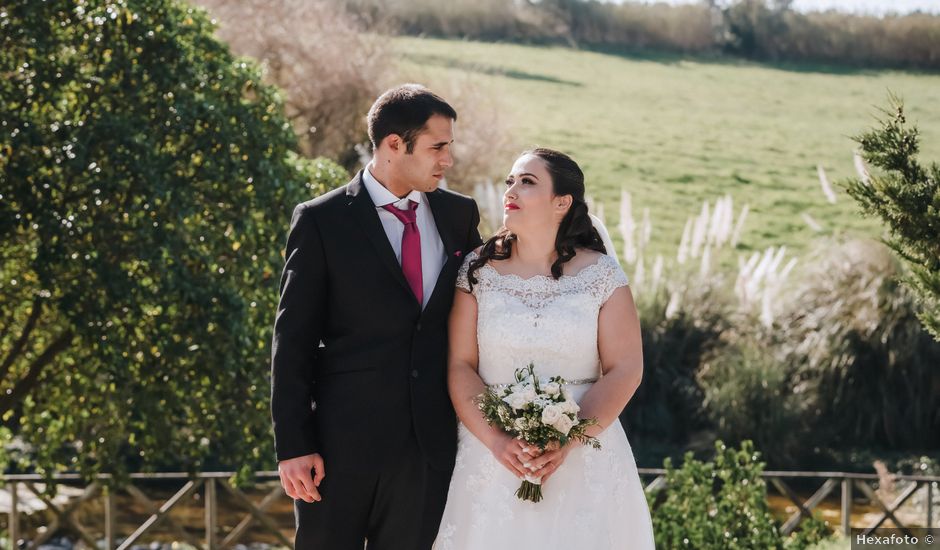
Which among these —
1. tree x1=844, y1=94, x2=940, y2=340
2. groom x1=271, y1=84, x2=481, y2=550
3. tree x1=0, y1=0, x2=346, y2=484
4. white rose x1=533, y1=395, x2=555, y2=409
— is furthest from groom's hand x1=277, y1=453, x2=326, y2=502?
tree x1=0, y1=0, x2=346, y2=484

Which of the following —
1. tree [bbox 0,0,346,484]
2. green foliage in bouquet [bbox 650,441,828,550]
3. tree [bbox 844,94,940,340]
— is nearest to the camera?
tree [bbox 844,94,940,340]

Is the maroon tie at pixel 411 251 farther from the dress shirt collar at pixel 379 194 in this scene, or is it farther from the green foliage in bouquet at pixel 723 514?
the green foliage in bouquet at pixel 723 514

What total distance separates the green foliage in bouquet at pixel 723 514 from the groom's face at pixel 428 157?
2.44 m

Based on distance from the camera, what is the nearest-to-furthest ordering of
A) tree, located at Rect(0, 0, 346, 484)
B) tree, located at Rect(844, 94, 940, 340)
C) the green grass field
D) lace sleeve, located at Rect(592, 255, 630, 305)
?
lace sleeve, located at Rect(592, 255, 630, 305) < tree, located at Rect(844, 94, 940, 340) < tree, located at Rect(0, 0, 346, 484) < the green grass field

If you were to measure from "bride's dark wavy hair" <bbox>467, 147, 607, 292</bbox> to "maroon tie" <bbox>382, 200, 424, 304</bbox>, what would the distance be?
184 mm

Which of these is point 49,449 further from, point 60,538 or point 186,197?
point 60,538

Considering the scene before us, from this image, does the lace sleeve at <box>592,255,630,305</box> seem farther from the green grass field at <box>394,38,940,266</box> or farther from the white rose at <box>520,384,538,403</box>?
the green grass field at <box>394,38,940,266</box>

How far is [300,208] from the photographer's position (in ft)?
12.0

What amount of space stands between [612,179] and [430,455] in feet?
57.2

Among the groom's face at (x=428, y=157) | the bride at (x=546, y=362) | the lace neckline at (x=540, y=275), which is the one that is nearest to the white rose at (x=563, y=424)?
the bride at (x=546, y=362)

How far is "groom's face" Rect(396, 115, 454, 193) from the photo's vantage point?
11.8 ft

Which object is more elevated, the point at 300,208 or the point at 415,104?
the point at 415,104

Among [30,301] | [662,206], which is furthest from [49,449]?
[662,206]

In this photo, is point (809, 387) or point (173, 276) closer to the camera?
point (173, 276)
